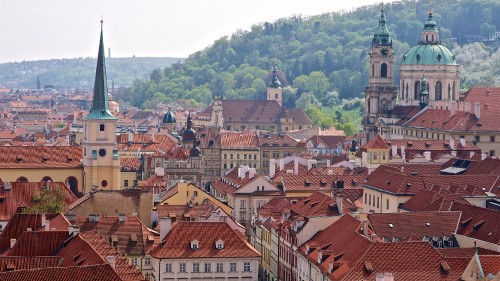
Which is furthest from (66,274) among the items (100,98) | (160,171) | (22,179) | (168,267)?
(160,171)

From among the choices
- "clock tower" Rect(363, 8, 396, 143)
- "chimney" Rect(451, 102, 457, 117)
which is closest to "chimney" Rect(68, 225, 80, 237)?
"chimney" Rect(451, 102, 457, 117)

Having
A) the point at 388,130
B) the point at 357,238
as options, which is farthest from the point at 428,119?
the point at 357,238

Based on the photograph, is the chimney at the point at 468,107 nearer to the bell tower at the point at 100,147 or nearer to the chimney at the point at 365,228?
the bell tower at the point at 100,147

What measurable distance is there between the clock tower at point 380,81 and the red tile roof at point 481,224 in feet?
335

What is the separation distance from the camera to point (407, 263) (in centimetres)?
7050

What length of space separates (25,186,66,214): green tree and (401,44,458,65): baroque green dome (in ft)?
325

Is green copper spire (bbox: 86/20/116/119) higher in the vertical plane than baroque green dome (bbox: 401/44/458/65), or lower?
lower

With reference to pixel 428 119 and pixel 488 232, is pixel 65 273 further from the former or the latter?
pixel 428 119

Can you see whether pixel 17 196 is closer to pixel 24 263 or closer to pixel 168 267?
pixel 168 267

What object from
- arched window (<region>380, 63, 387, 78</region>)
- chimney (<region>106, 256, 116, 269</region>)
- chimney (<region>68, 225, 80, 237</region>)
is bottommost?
chimney (<region>106, 256, 116, 269</region>)

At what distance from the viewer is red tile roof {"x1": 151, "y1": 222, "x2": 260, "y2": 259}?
258 feet

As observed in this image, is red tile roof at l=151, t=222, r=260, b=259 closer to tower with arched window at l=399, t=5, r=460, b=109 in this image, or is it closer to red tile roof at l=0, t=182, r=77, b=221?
red tile roof at l=0, t=182, r=77, b=221

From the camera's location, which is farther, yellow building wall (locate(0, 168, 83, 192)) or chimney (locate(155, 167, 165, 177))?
chimney (locate(155, 167, 165, 177))

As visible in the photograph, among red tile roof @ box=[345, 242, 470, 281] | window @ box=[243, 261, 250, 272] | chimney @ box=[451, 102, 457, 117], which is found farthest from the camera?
chimney @ box=[451, 102, 457, 117]
